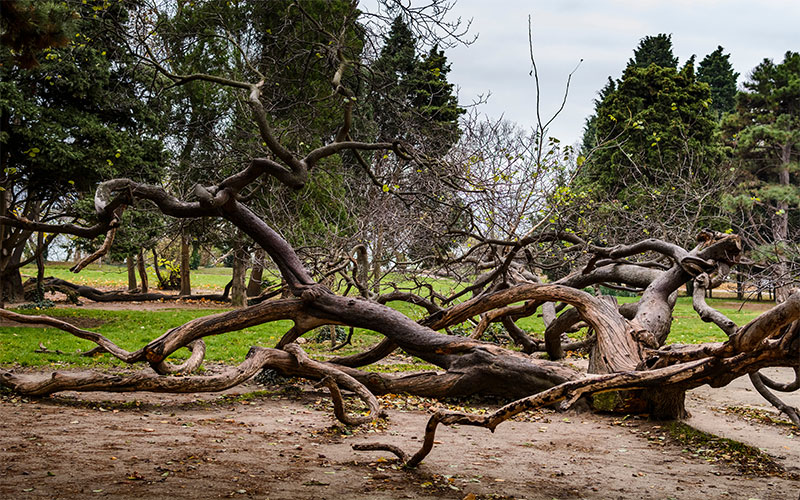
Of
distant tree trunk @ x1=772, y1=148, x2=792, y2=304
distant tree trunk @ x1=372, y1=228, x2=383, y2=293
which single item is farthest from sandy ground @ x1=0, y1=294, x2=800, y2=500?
distant tree trunk @ x1=372, y1=228, x2=383, y2=293

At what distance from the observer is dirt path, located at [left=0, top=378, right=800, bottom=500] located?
14.7 ft

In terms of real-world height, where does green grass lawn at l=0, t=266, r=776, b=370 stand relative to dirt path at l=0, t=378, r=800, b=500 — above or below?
below

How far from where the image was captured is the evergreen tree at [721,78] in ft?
105

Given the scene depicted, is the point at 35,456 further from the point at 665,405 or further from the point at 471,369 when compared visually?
the point at 665,405

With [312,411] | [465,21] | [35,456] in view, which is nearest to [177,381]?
[312,411]

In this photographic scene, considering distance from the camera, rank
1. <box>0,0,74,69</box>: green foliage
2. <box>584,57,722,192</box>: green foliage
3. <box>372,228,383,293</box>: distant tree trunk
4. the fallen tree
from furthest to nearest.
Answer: <box>584,57,722,192</box>: green foliage, <box>372,228,383,293</box>: distant tree trunk, the fallen tree, <box>0,0,74,69</box>: green foliage

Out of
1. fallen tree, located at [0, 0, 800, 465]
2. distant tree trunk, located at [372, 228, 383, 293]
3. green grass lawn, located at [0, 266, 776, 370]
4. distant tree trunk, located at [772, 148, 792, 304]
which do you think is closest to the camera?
fallen tree, located at [0, 0, 800, 465]

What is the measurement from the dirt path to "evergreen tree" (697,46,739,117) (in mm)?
28977

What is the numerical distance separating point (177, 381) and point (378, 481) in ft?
11.0

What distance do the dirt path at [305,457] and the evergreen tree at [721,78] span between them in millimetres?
28977

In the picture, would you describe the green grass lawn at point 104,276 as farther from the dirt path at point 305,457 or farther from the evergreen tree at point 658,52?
the evergreen tree at point 658,52

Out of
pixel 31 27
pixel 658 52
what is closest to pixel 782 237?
pixel 31 27

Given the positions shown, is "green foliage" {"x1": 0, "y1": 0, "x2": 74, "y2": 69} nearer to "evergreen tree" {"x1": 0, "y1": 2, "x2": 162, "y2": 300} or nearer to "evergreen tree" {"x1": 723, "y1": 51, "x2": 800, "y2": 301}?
"evergreen tree" {"x1": 0, "y1": 2, "x2": 162, "y2": 300}

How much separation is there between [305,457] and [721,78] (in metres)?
33.4
